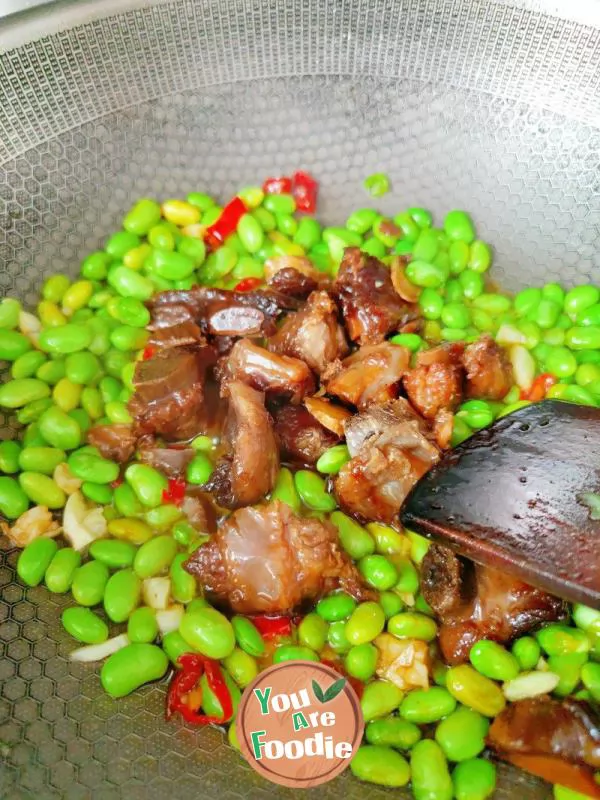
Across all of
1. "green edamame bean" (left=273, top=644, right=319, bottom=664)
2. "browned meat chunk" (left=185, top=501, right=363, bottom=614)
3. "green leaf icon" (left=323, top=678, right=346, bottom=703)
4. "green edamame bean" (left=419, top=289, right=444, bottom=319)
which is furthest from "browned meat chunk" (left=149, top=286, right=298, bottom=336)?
"green leaf icon" (left=323, top=678, right=346, bottom=703)

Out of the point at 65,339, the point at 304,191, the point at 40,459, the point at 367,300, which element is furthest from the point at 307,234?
the point at 40,459

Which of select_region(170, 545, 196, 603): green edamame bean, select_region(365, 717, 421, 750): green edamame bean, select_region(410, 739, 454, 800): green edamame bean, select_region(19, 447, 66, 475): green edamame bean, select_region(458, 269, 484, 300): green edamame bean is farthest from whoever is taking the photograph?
select_region(458, 269, 484, 300): green edamame bean

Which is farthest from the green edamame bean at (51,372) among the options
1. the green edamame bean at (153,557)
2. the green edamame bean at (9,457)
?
the green edamame bean at (153,557)

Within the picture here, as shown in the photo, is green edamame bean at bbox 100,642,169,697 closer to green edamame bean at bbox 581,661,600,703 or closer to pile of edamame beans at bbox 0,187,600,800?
pile of edamame beans at bbox 0,187,600,800

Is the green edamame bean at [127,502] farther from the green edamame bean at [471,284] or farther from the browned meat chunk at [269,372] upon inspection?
the green edamame bean at [471,284]

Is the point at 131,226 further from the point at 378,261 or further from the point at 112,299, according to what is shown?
the point at 378,261

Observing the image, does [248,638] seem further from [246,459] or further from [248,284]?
[248,284]
